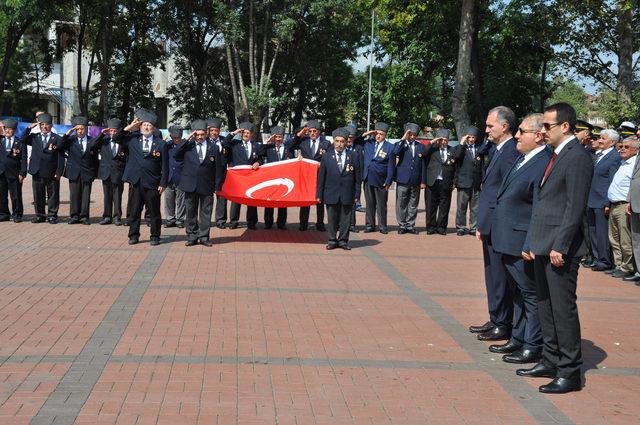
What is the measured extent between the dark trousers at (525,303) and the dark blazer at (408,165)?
9216 millimetres

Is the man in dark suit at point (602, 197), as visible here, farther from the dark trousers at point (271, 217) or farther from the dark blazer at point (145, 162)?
the dark blazer at point (145, 162)

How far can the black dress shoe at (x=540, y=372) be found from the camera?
645 centimetres

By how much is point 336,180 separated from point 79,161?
5741 millimetres

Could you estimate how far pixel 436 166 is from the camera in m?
16.4

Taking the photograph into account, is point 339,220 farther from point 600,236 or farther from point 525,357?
point 525,357

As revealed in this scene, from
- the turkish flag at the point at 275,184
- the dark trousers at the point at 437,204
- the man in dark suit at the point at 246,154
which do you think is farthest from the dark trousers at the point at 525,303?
the dark trousers at the point at 437,204

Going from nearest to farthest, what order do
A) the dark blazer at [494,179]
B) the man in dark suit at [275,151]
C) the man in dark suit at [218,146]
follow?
the dark blazer at [494,179], the man in dark suit at [218,146], the man in dark suit at [275,151]

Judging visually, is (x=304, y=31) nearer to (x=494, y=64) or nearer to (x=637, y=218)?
(x=494, y=64)

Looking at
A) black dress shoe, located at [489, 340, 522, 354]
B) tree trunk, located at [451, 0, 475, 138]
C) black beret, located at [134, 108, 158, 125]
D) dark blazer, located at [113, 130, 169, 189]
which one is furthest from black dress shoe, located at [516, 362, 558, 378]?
tree trunk, located at [451, 0, 475, 138]

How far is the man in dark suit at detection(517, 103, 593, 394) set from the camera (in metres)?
6.01

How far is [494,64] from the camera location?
42.9 meters

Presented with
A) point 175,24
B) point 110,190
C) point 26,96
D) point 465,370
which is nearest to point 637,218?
point 465,370

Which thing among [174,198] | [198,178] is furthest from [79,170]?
[198,178]

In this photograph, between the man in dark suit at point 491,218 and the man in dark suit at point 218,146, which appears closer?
the man in dark suit at point 491,218
